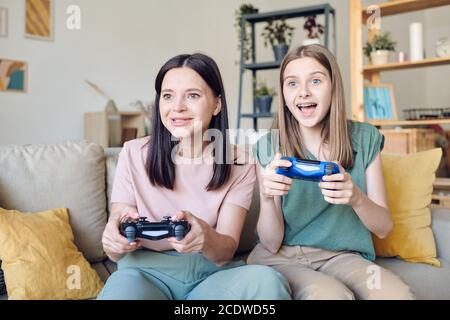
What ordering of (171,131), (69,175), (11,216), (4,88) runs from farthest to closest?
(4,88) < (69,175) < (11,216) < (171,131)

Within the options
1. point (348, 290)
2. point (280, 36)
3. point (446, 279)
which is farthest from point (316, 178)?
point (280, 36)

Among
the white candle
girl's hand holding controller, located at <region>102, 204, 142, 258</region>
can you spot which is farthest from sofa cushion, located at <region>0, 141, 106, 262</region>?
the white candle

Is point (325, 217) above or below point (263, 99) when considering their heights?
below

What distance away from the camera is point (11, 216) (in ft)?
4.19

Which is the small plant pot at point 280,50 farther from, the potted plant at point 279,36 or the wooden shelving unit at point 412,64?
the wooden shelving unit at point 412,64

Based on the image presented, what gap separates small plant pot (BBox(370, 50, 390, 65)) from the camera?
275cm

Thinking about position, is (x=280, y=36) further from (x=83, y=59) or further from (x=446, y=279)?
(x=446, y=279)

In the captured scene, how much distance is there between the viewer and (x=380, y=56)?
276 centimetres

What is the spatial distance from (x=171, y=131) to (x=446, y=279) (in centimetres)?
91

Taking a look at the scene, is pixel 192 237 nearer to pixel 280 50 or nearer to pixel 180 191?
pixel 180 191

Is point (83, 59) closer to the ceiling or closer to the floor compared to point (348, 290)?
closer to the ceiling

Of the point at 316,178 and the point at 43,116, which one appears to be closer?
the point at 316,178

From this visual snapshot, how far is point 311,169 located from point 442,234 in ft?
2.55

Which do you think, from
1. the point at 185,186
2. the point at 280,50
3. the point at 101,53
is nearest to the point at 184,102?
the point at 185,186
